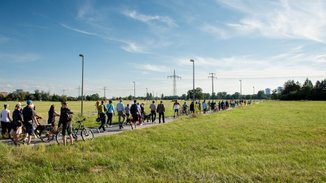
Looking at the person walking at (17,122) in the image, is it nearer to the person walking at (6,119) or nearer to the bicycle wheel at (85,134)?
the person walking at (6,119)

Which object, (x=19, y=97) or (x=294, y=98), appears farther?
(x=294, y=98)

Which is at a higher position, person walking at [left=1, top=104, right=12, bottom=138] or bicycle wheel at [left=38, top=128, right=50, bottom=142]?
person walking at [left=1, top=104, right=12, bottom=138]

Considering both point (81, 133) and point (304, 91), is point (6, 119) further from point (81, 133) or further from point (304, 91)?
point (304, 91)

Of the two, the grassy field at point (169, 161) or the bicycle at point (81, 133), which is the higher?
the bicycle at point (81, 133)

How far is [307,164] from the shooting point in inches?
330

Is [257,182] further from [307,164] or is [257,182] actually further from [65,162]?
[65,162]

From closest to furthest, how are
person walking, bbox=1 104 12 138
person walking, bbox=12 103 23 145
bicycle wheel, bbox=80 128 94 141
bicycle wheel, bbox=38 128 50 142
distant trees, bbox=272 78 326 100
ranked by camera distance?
person walking, bbox=12 103 23 145
bicycle wheel, bbox=80 128 94 141
bicycle wheel, bbox=38 128 50 142
person walking, bbox=1 104 12 138
distant trees, bbox=272 78 326 100

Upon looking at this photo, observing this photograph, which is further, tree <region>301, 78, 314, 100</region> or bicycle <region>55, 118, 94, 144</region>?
tree <region>301, 78, 314, 100</region>

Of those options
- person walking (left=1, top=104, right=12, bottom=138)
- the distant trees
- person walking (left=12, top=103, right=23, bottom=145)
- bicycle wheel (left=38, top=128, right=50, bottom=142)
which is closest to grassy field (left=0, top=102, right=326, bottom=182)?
person walking (left=12, top=103, right=23, bottom=145)

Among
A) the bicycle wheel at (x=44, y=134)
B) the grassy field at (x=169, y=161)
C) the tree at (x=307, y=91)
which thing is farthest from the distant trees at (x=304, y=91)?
the bicycle wheel at (x=44, y=134)

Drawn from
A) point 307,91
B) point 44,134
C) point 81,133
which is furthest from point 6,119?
point 307,91

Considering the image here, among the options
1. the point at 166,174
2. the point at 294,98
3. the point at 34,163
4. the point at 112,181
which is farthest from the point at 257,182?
the point at 294,98

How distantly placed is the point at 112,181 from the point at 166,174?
1.47 m

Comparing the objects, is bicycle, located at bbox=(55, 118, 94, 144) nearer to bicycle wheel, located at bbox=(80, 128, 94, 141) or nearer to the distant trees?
bicycle wheel, located at bbox=(80, 128, 94, 141)
